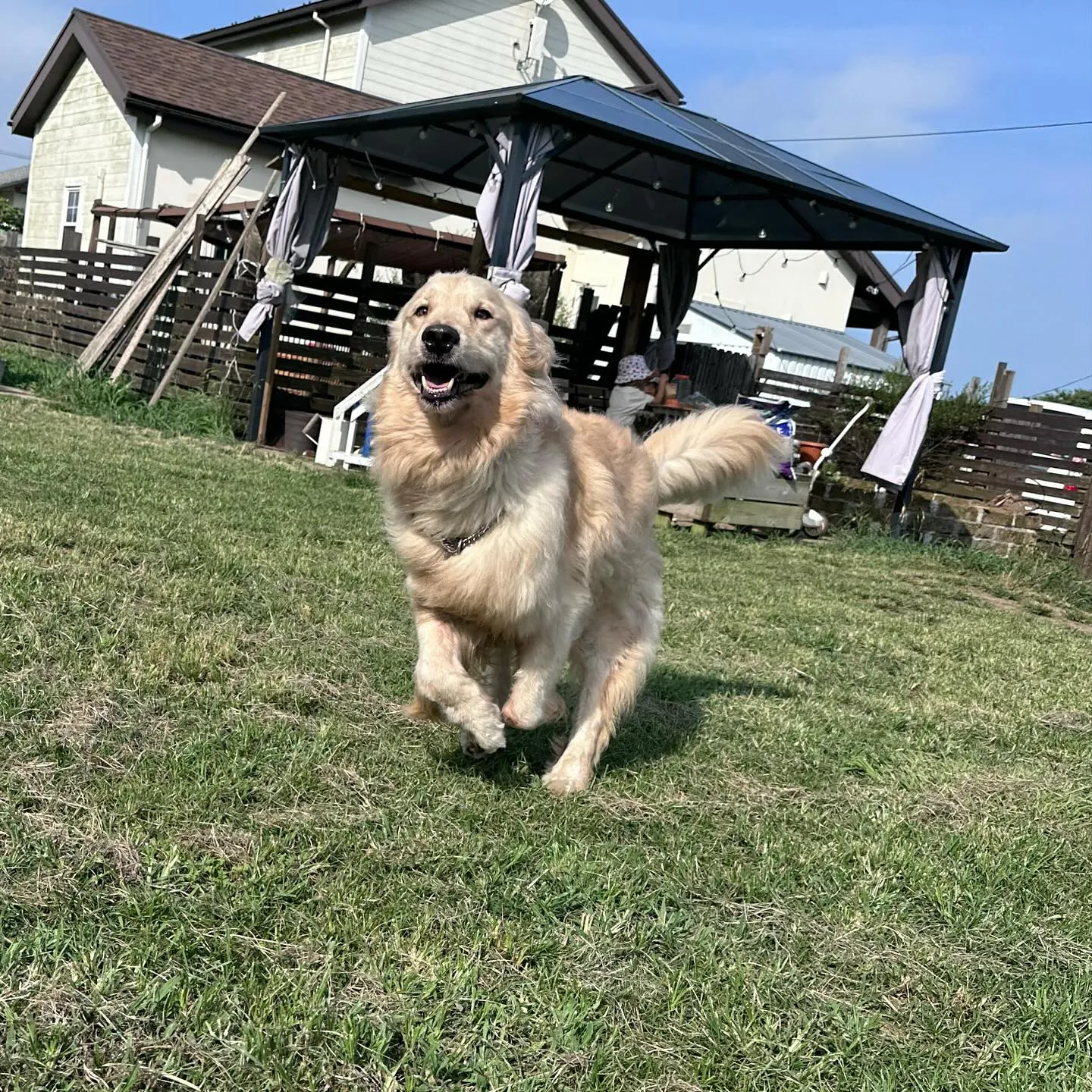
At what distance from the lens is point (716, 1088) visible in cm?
212

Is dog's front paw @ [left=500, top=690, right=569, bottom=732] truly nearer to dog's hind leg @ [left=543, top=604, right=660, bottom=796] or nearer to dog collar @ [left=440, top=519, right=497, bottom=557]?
dog's hind leg @ [left=543, top=604, right=660, bottom=796]

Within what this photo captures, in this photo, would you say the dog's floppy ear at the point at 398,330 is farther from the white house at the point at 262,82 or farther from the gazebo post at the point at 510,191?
the white house at the point at 262,82

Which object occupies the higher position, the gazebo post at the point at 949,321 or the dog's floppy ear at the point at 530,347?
the gazebo post at the point at 949,321

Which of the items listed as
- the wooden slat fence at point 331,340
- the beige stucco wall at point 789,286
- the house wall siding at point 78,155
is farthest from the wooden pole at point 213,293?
the beige stucco wall at point 789,286

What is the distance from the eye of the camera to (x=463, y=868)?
9.32 feet

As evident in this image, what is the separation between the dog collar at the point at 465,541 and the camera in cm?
343

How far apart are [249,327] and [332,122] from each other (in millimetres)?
2296

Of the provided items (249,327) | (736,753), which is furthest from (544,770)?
(249,327)

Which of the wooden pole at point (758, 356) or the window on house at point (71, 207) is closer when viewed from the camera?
the wooden pole at point (758, 356)

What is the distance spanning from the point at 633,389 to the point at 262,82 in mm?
11983

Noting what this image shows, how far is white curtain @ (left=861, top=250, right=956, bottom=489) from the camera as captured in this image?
11070 mm

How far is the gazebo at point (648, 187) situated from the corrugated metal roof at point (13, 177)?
2780 cm

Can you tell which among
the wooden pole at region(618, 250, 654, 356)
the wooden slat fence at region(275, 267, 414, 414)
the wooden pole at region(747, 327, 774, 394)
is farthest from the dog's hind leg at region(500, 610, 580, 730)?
the wooden pole at region(618, 250, 654, 356)

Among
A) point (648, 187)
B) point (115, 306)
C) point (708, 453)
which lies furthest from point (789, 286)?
point (708, 453)
